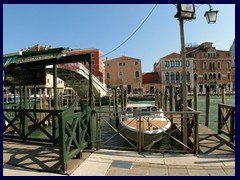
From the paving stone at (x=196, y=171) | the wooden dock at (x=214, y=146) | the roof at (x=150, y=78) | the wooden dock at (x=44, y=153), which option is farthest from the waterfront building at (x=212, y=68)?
the paving stone at (x=196, y=171)

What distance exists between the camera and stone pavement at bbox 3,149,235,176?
3.46 m

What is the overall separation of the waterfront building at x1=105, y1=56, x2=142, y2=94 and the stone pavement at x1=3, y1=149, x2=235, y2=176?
42565 millimetres

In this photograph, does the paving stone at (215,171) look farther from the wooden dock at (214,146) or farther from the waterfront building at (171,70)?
the waterfront building at (171,70)

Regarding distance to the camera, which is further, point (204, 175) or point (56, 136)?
point (56, 136)

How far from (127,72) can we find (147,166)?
4374cm

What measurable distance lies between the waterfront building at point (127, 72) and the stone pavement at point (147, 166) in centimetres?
4257

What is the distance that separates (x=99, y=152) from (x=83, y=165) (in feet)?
2.48

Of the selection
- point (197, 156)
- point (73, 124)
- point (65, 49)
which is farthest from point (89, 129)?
point (197, 156)

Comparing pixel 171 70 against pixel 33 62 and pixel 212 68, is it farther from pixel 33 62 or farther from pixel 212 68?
pixel 33 62

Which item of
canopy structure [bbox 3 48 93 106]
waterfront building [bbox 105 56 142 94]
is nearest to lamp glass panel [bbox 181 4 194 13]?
canopy structure [bbox 3 48 93 106]

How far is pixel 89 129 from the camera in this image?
4.73 metres

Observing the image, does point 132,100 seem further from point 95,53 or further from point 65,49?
point 65,49

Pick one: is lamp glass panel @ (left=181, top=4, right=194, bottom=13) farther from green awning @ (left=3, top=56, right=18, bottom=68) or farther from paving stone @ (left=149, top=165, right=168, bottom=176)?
green awning @ (left=3, top=56, right=18, bottom=68)

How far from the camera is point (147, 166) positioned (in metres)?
3.71
